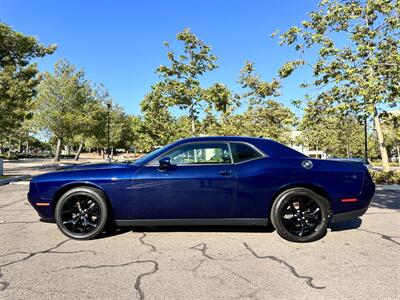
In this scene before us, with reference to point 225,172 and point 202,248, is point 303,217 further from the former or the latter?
point 202,248

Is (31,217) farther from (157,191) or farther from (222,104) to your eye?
(222,104)

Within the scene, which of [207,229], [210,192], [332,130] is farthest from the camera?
[332,130]

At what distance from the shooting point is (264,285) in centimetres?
322

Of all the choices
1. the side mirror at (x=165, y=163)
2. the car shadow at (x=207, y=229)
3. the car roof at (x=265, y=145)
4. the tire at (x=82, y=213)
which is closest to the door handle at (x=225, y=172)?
the car roof at (x=265, y=145)

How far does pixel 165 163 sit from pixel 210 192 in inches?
28.3

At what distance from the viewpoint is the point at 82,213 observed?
188 inches

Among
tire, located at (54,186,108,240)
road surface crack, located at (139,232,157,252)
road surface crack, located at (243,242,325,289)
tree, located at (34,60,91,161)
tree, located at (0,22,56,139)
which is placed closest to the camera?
road surface crack, located at (243,242,325,289)

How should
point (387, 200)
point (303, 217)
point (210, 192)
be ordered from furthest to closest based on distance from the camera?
point (387, 200)
point (303, 217)
point (210, 192)

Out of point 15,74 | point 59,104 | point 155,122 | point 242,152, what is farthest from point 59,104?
point 242,152

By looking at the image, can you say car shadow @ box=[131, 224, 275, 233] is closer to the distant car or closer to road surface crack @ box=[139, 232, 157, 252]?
road surface crack @ box=[139, 232, 157, 252]

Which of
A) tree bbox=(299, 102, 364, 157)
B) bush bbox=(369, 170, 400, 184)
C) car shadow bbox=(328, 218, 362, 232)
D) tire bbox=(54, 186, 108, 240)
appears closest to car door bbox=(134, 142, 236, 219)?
tire bbox=(54, 186, 108, 240)

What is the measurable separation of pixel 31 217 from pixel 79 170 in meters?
2.35

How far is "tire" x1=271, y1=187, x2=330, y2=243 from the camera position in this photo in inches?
182

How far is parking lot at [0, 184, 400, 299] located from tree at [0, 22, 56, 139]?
47.5 feet
